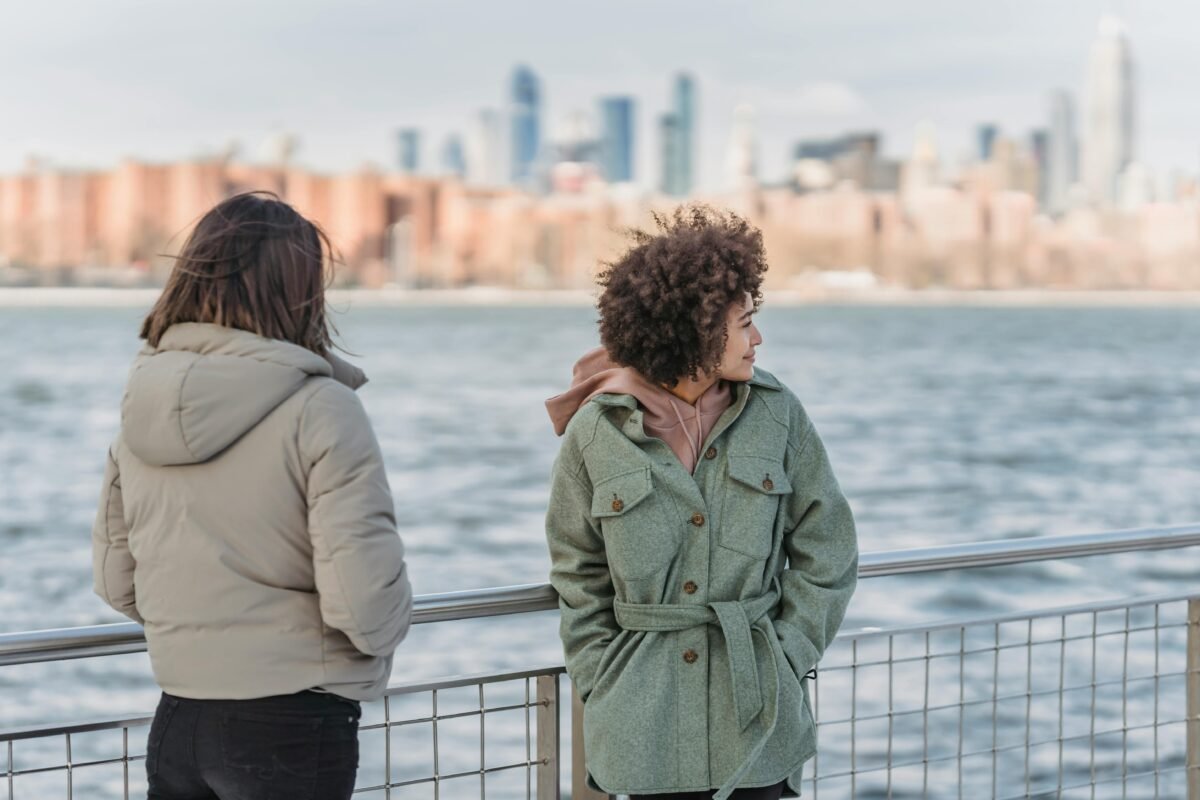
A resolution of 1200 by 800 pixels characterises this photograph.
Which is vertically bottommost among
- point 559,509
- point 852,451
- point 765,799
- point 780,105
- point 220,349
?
point 852,451

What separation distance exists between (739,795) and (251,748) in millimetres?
776

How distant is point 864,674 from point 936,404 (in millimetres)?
36726

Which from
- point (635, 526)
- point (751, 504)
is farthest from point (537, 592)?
point (751, 504)

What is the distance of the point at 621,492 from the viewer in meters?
2.24

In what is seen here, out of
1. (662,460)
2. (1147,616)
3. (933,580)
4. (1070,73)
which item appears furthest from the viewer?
(1070,73)

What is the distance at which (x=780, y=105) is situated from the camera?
76562mm

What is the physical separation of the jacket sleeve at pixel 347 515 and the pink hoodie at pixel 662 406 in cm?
44

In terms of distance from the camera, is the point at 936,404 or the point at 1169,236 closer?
the point at 936,404

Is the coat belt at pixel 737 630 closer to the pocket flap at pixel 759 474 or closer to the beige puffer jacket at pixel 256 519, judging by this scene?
the pocket flap at pixel 759 474

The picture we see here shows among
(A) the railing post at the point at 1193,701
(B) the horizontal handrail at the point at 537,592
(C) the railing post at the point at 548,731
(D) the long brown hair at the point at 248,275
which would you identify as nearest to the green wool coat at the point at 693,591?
(B) the horizontal handrail at the point at 537,592

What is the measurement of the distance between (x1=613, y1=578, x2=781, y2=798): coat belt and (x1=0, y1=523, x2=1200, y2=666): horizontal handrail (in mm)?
226

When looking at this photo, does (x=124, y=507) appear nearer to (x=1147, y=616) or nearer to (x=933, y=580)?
(x=1147, y=616)

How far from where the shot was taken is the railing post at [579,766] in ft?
8.32

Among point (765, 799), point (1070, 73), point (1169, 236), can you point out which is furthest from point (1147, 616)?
point (1070, 73)
